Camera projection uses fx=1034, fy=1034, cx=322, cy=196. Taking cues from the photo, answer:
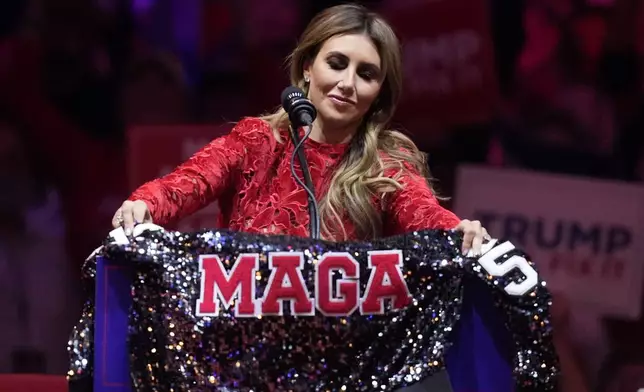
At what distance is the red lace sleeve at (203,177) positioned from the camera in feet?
6.18

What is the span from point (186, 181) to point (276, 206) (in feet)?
0.67

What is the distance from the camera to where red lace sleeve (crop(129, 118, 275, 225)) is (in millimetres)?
1882

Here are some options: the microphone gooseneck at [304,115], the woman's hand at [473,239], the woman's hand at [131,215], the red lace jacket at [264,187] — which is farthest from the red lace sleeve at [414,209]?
the woman's hand at [131,215]

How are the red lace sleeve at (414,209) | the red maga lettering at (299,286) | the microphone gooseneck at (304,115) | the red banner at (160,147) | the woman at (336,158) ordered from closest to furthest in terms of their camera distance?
the red maga lettering at (299,286)
the microphone gooseneck at (304,115)
the red lace sleeve at (414,209)
the woman at (336,158)
the red banner at (160,147)

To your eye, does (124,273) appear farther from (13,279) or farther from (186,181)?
(13,279)

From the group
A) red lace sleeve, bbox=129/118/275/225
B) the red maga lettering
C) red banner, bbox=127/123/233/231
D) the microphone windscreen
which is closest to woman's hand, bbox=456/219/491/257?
the red maga lettering

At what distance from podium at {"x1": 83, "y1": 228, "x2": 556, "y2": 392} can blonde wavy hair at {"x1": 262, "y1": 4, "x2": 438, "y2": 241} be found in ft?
1.16

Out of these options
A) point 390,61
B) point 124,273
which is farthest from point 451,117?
point 124,273

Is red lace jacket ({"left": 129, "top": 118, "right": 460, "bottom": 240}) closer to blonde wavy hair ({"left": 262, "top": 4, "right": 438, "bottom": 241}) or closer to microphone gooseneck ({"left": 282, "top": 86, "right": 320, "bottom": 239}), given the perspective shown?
blonde wavy hair ({"left": 262, "top": 4, "right": 438, "bottom": 241})

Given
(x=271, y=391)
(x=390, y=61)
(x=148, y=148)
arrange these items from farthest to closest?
1. (x=148, y=148)
2. (x=390, y=61)
3. (x=271, y=391)

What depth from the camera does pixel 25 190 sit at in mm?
3428

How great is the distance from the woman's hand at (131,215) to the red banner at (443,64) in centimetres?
171

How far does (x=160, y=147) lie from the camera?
10.6 feet

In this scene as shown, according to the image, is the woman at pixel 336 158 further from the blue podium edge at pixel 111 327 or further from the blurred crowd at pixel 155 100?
the blurred crowd at pixel 155 100
